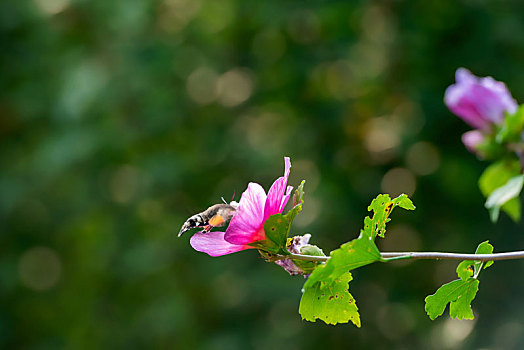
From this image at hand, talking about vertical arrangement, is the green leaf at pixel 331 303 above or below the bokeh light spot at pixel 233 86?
above

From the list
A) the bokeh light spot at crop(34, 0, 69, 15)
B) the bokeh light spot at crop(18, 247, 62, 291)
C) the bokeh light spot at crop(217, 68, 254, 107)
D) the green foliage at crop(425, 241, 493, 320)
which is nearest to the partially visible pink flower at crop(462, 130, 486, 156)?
the green foliage at crop(425, 241, 493, 320)

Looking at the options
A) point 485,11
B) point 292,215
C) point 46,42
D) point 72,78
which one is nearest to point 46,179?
point 72,78

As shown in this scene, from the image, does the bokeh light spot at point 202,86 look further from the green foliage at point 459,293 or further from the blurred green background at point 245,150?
the green foliage at point 459,293

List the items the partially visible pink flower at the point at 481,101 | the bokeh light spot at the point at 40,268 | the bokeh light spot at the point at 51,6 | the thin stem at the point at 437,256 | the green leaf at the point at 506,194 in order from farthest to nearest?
1. the bokeh light spot at the point at 40,268
2. the bokeh light spot at the point at 51,6
3. the partially visible pink flower at the point at 481,101
4. the green leaf at the point at 506,194
5. the thin stem at the point at 437,256

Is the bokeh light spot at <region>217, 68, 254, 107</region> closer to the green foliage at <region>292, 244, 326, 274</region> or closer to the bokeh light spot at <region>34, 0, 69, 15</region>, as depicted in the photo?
the bokeh light spot at <region>34, 0, 69, 15</region>

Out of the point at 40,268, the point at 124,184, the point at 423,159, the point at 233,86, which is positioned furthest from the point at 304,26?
the point at 40,268

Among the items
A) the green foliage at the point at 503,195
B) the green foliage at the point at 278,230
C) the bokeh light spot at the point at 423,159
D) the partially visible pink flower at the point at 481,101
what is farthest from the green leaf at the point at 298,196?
the bokeh light spot at the point at 423,159
